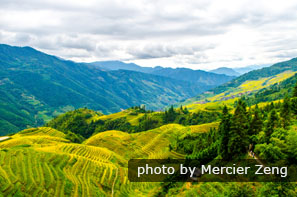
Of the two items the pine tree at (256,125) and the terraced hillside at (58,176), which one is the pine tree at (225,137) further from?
the terraced hillside at (58,176)

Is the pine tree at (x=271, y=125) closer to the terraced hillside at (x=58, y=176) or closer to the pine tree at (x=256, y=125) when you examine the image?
the pine tree at (x=256, y=125)

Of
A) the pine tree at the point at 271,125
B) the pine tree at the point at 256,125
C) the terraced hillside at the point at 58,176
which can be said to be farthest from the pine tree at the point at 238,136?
the terraced hillside at the point at 58,176

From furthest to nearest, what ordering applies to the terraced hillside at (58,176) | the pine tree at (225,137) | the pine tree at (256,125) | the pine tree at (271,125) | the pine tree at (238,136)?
the pine tree at (256,125) < the pine tree at (225,137) < the terraced hillside at (58,176) < the pine tree at (238,136) < the pine tree at (271,125)

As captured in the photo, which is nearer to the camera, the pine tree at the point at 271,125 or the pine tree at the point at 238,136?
the pine tree at the point at 271,125

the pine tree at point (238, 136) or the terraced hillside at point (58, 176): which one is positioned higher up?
the pine tree at point (238, 136)

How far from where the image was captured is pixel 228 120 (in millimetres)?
70375

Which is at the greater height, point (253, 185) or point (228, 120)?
point (228, 120)

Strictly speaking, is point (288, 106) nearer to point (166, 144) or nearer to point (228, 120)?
point (228, 120)

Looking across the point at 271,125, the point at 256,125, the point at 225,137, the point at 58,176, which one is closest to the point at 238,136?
the point at 225,137

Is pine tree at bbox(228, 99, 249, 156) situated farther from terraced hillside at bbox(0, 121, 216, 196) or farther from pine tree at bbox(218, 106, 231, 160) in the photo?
terraced hillside at bbox(0, 121, 216, 196)

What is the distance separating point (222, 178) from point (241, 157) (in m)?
12.9

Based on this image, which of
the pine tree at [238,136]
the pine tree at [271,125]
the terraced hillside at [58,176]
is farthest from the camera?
the terraced hillside at [58,176]

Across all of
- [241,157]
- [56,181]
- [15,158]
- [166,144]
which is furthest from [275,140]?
[166,144]

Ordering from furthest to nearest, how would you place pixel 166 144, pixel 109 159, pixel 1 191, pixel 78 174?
1. pixel 166 144
2. pixel 109 159
3. pixel 78 174
4. pixel 1 191
